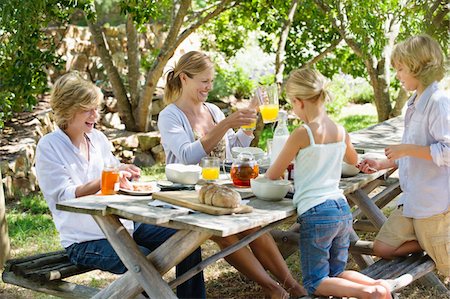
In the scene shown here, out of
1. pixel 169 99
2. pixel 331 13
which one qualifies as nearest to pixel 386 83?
pixel 331 13

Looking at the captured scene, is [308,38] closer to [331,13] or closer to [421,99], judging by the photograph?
[331,13]

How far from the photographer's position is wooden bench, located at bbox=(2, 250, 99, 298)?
3.27 m

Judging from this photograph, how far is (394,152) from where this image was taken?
11.0ft

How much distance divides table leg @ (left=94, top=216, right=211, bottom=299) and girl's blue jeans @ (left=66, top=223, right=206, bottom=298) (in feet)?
0.46

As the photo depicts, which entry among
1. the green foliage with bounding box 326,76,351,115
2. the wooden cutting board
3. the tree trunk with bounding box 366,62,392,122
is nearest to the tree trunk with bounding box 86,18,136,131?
the tree trunk with bounding box 366,62,392,122

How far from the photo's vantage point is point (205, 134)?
410 centimetres

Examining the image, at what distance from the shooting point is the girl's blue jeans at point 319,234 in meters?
3.09

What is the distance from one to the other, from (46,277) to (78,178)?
1.53ft

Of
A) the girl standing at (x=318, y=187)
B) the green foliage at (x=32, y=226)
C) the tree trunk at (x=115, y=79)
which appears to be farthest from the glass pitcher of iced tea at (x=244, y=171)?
the tree trunk at (x=115, y=79)

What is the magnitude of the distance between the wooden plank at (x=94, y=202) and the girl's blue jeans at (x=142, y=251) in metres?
0.23

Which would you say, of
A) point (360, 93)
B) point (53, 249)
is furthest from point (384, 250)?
point (360, 93)

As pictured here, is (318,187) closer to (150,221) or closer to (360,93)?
(150,221)

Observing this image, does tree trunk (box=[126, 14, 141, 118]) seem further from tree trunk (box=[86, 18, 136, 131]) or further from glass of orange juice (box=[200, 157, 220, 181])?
glass of orange juice (box=[200, 157, 220, 181])

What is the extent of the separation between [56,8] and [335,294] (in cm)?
387
